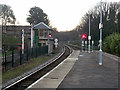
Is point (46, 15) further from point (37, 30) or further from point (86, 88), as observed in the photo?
point (86, 88)

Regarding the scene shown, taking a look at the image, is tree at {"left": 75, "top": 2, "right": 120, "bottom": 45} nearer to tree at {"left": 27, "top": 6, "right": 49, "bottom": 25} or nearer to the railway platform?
tree at {"left": 27, "top": 6, "right": 49, "bottom": 25}

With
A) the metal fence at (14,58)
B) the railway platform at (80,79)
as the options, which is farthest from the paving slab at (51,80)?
the metal fence at (14,58)

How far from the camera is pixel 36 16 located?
6744 centimetres

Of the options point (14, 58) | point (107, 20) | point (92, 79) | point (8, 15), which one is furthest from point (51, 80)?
point (107, 20)

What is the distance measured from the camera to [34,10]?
2719 inches

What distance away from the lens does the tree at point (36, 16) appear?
6731 centimetres

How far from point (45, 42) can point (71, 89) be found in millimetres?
32969

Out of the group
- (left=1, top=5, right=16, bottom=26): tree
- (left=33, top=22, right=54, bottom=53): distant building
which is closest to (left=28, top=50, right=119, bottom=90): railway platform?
(left=33, top=22, right=54, bottom=53): distant building

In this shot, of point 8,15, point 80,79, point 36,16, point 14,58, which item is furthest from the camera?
point 36,16

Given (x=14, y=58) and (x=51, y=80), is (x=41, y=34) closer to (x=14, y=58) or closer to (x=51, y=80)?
(x=14, y=58)

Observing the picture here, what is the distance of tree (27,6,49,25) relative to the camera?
67312 millimetres

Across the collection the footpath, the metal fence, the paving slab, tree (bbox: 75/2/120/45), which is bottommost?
the paving slab

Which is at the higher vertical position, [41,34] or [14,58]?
[41,34]

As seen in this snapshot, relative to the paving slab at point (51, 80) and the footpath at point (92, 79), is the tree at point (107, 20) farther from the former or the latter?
the paving slab at point (51, 80)
